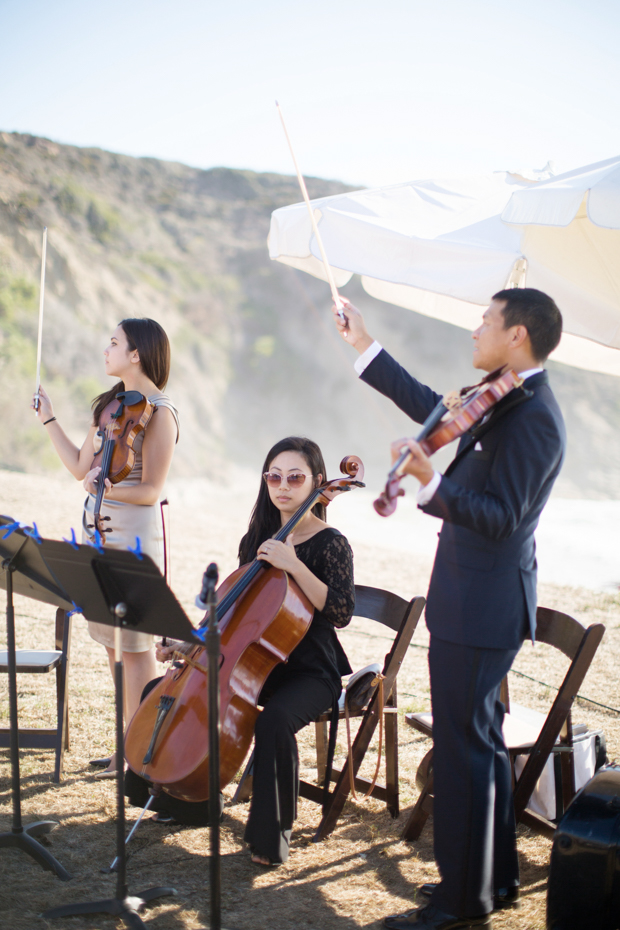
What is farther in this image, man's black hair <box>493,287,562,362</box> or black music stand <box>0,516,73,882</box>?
black music stand <box>0,516,73,882</box>

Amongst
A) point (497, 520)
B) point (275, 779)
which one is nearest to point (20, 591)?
point (275, 779)

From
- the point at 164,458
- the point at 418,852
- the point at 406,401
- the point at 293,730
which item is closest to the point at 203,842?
the point at 293,730

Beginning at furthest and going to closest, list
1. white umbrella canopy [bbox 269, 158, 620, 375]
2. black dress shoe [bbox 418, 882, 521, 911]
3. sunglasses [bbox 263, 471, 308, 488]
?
white umbrella canopy [bbox 269, 158, 620, 375]
sunglasses [bbox 263, 471, 308, 488]
black dress shoe [bbox 418, 882, 521, 911]

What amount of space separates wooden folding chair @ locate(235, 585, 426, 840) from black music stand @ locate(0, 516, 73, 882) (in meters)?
0.88

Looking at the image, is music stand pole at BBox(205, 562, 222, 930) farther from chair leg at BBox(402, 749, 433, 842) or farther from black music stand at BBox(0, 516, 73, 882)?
chair leg at BBox(402, 749, 433, 842)

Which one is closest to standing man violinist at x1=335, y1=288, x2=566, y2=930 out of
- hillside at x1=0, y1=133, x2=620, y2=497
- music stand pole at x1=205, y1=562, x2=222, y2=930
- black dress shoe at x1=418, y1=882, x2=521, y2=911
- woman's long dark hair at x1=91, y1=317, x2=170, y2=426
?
black dress shoe at x1=418, y1=882, x2=521, y2=911

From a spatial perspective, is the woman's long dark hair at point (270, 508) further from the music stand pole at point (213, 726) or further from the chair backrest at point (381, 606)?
the music stand pole at point (213, 726)

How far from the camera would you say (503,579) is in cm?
228

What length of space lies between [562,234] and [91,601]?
110 inches

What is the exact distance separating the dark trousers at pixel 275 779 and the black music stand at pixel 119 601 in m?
0.52

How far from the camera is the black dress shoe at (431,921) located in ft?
7.61

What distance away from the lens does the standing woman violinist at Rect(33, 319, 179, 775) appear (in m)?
3.29

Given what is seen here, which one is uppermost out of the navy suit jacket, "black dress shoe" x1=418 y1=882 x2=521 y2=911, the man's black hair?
the man's black hair

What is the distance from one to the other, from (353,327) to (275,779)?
1.67 m
